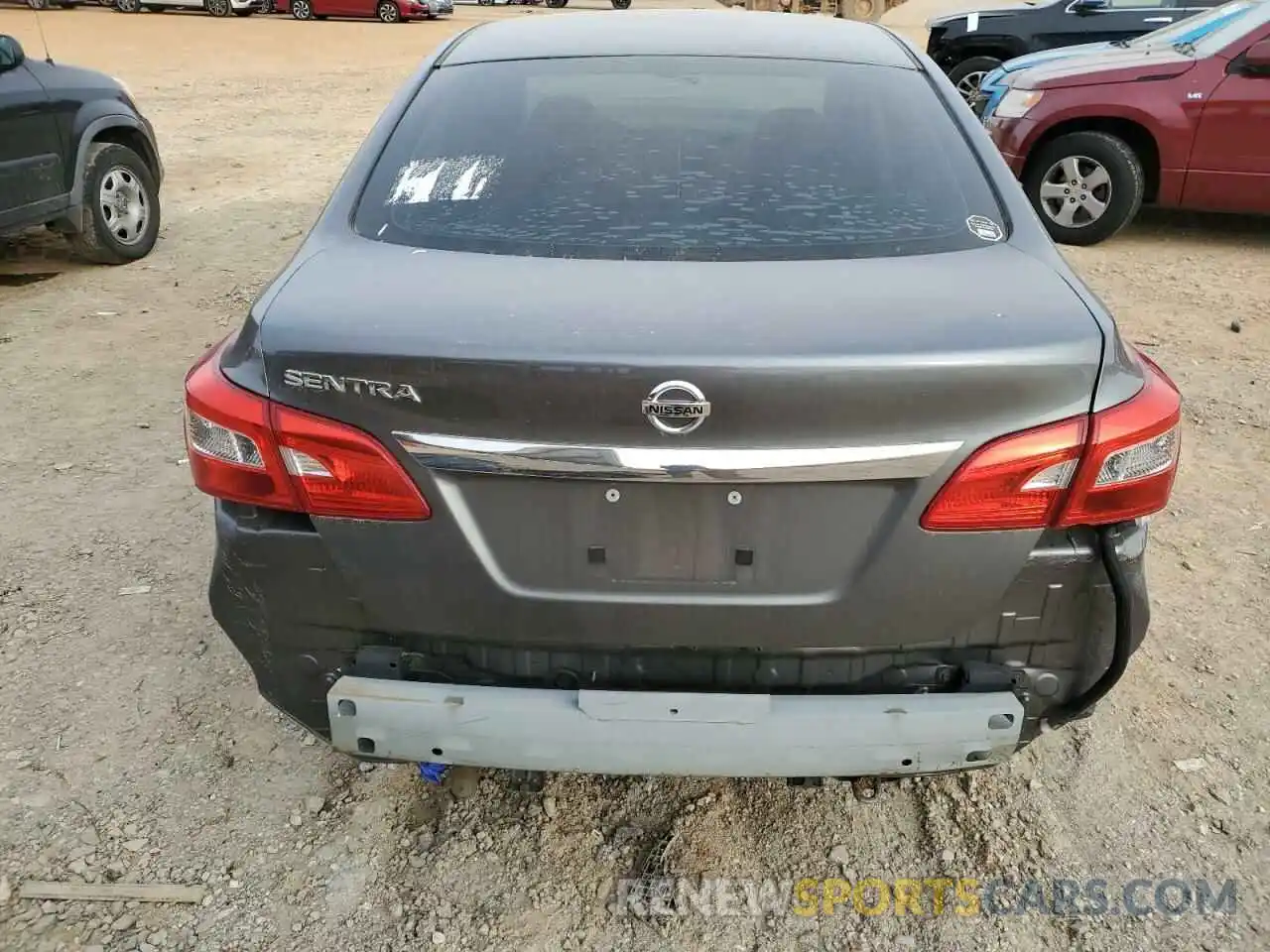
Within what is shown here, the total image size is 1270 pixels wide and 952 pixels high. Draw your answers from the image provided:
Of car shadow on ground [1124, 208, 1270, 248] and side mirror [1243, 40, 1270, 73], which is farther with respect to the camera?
car shadow on ground [1124, 208, 1270, 248]

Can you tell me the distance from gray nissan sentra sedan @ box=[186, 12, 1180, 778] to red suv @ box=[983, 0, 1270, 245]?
18.8 ft

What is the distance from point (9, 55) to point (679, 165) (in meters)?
5.23

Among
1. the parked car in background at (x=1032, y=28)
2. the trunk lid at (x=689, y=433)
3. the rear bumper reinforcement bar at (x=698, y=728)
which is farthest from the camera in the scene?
the parked car in background at (x=1032, y=28)

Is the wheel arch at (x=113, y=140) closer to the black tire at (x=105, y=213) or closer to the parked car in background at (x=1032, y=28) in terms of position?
the black tire at (x=105, y=213)

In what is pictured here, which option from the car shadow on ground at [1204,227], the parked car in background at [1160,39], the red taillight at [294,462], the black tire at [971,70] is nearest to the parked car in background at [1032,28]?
the black tire at [971,70]

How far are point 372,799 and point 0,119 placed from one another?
5172 mm

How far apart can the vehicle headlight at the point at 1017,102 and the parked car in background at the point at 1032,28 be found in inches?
104

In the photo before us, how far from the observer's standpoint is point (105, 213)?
22.3 feet

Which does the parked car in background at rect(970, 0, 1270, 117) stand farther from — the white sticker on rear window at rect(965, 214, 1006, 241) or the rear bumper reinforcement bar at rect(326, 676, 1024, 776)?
the rear bumper reinforcement bar at rect(326, 676, 1024, 776)

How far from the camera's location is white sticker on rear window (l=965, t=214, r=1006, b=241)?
2189mm

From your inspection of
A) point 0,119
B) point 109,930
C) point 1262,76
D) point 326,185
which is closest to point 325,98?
point 326,185

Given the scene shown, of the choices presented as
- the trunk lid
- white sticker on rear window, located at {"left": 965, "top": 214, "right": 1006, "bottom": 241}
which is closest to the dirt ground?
the trunk lid

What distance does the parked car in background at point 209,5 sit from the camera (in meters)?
27.2

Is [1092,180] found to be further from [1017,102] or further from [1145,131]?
[1017,102]
